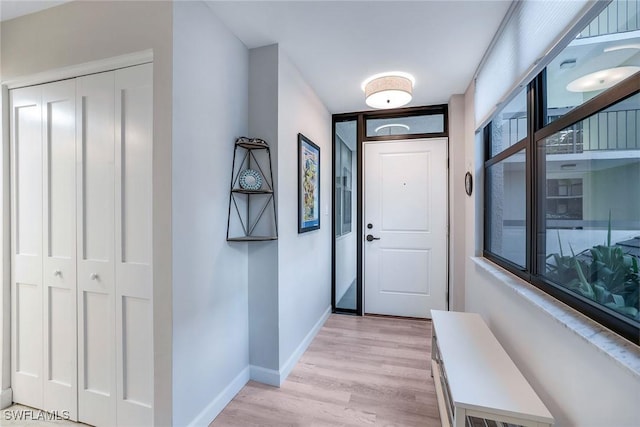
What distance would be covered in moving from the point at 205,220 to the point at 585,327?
1790mm

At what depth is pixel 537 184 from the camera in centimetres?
153

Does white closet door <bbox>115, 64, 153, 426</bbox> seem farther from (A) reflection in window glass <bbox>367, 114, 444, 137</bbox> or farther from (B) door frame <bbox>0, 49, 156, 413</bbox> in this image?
(A) reflection in window glass <bbox>367, 114, 444, 137</bbox>

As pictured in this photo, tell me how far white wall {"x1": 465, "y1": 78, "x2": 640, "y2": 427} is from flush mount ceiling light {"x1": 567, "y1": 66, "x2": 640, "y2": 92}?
2.92 ft

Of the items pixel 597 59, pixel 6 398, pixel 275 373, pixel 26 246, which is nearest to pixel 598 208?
pixel 597 59

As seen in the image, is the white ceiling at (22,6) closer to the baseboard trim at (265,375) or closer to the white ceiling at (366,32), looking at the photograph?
the white ceiling at (366,32)

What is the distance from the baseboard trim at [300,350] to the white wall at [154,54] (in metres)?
0.86

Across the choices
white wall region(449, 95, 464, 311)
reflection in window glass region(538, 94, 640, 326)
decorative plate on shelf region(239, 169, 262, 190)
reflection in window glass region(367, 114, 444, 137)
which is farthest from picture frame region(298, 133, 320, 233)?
reflection in window glass region(538, 94, 640, 326)

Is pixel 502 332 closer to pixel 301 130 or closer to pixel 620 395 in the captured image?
pixel 620 395

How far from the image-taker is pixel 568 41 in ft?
3.81

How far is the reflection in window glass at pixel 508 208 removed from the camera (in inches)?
68.9

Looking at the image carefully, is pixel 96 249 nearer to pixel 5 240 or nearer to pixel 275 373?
pixel 5 240

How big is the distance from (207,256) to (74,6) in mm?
1641

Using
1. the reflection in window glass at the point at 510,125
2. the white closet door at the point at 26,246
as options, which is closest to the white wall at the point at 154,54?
the white closet door at the point at 26,246

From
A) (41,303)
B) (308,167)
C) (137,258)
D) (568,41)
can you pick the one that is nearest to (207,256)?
(137,258)
